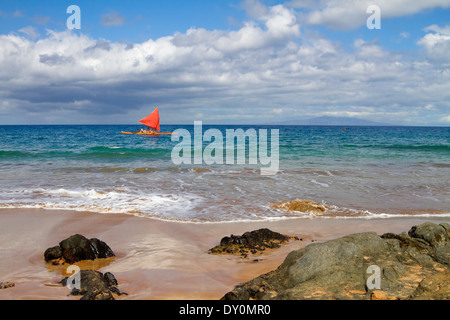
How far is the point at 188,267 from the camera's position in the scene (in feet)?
20.8

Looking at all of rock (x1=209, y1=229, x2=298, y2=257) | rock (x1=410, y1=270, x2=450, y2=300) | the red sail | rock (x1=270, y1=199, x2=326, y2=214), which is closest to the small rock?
rock (x1=410, y1=270, x2=450, y2=300)

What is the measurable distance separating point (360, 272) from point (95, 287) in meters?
3.58

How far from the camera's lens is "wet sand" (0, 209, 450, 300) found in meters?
5.38

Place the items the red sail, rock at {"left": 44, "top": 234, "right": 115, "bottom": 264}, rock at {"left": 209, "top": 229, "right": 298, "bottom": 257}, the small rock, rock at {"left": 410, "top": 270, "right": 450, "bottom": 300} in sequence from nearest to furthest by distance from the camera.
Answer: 1. rock at {"left": 410, "top": 270, "right": 450, "bottom": 300}
2. the small rock
3. rock at {"left": 44, "top": 234, "right": 115, "bottom": 264}
4. rock at {"left": 209, "top": 229, "right": 298, "bottom": 257}
5. the red sail

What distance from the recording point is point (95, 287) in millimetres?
4957

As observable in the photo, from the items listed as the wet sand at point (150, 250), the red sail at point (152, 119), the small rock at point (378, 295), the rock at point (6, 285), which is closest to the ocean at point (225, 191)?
the wet sand at point (150, 250)

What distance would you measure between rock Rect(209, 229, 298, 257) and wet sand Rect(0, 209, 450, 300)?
20 centimetres

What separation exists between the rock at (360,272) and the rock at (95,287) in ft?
5.41

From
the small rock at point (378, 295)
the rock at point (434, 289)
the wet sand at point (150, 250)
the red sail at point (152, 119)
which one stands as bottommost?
the wet sand at point (150, 250)

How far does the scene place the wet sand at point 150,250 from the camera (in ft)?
17.6

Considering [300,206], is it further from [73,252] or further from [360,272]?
[73,252]

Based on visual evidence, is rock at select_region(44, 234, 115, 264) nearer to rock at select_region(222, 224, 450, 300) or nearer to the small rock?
rock at select_region(222, 224, 450, 300)

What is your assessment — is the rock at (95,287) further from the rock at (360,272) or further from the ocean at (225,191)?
the ocean at (225,191)
